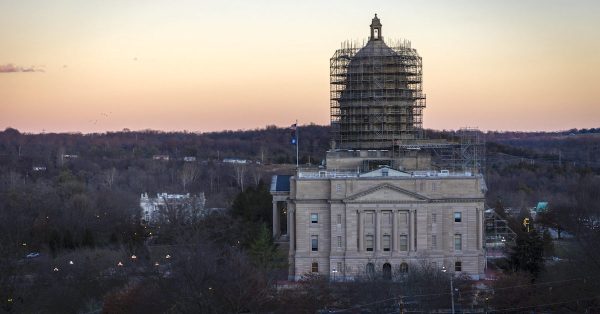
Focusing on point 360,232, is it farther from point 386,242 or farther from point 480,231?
point 480,231

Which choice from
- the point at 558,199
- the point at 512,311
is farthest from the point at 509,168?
the point at 512,311

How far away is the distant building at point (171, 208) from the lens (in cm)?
8638

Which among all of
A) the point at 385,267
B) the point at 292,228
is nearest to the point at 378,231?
the point at 385,267

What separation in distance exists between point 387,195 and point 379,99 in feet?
37.6

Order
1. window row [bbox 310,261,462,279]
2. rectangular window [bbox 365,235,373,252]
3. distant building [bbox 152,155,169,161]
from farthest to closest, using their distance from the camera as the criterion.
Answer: distant building [bbox 152,155,169,161] < rectangular window [bbox 365,235,373,252] < window row [bbox 310,261,462,279]

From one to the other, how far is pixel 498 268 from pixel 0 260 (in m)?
29.7

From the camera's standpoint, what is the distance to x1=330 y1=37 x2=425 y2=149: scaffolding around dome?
240 ft

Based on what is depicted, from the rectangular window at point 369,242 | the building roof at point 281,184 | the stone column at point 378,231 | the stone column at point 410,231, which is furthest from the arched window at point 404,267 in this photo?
the building roof at point 281,184

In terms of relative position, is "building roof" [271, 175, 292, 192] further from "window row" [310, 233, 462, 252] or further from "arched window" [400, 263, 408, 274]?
"arched window" [400, 263, 408, 274]

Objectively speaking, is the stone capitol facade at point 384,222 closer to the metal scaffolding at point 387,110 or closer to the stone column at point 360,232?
the stone column at point 360,232

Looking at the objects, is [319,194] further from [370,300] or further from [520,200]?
[520,200]

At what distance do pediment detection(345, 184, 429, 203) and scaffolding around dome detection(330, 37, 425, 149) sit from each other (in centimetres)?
1006

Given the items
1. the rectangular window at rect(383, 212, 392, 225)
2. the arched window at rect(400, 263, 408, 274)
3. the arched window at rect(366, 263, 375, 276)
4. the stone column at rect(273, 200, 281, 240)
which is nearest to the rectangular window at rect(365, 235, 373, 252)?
the arched window at rect(366, 263, 375, 276)

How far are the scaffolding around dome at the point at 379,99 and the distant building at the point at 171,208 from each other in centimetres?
1578
